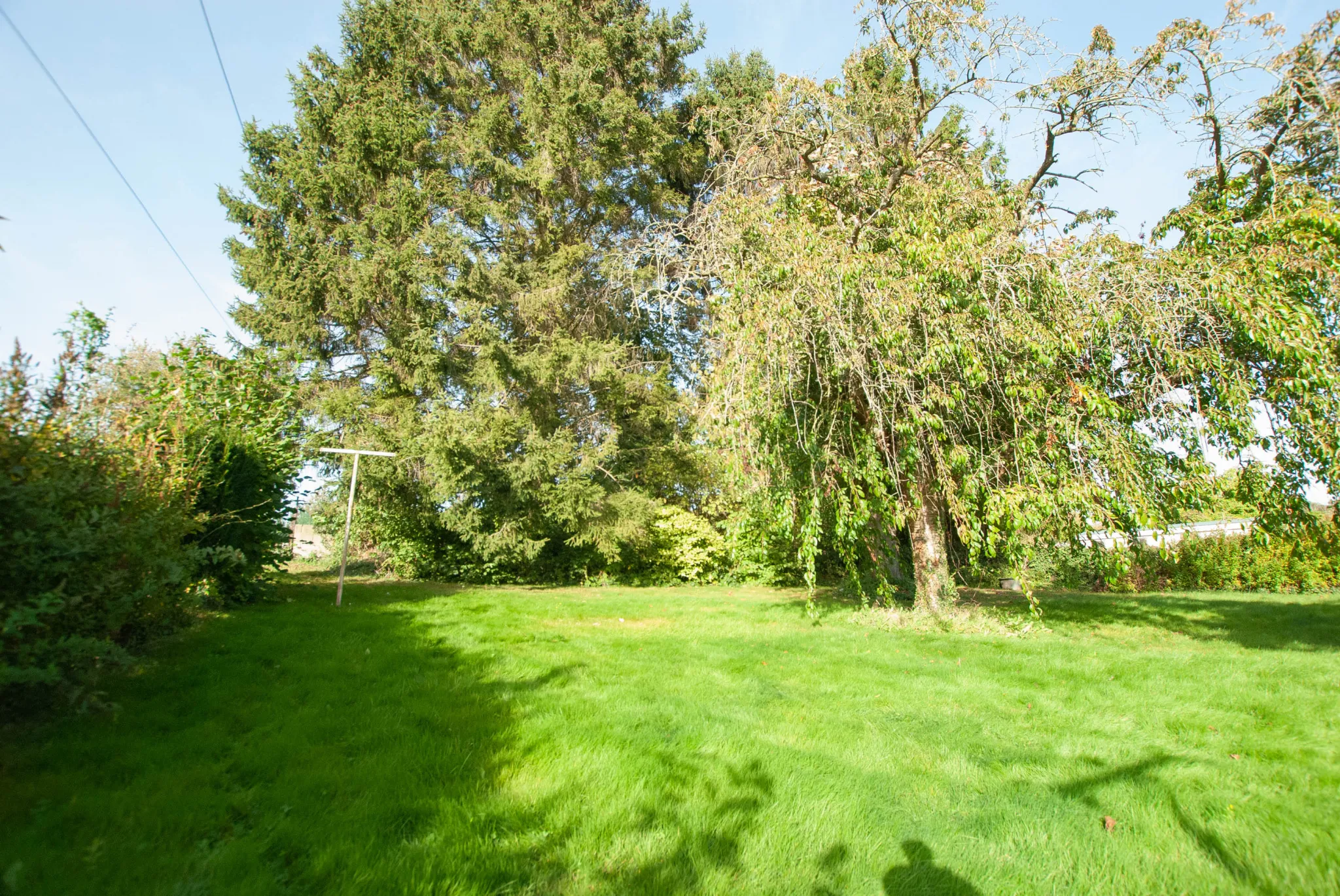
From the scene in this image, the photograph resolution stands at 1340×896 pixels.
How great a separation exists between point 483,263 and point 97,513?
1156 cm

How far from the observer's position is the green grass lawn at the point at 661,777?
2.17m

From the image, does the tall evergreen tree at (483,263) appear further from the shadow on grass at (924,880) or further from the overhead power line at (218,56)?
the shadow on grass at (924,880)

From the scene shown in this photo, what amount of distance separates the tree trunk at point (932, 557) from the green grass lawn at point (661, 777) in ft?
8.76

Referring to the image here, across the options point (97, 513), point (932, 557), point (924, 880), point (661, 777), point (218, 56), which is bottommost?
point (924, 880)

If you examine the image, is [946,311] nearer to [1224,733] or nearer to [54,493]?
[1224,733]

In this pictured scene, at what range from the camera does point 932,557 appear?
810cm

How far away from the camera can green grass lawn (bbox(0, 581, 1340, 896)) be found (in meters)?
2.17

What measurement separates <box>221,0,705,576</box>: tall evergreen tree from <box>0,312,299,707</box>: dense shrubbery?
5501 mm

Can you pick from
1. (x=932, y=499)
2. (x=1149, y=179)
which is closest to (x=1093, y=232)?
(x=1149, y=179)

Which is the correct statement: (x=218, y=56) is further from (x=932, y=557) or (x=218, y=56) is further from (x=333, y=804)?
(x=932, y=557)

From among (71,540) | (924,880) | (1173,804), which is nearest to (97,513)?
(71,540)

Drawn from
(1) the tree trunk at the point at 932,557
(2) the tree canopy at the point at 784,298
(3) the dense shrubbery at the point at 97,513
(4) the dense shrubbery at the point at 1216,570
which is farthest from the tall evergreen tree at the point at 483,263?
(4) the dense shrubbery at the point at 1216,570

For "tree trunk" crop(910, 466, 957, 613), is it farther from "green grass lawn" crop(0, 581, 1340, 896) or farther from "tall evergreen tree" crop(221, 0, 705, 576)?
"tall evergreen tree" crop(221, 0, 705, 576)

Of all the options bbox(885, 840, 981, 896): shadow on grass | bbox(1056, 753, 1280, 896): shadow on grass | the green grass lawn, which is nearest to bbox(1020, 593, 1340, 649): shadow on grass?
the green grass lawn
